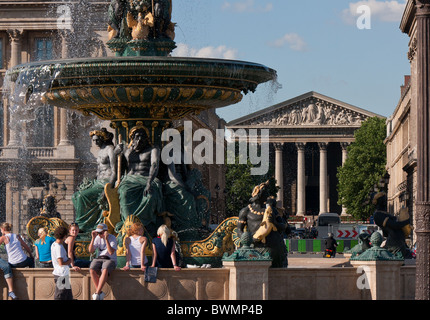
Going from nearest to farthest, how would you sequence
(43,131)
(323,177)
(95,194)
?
(95,194) → (43,131) → (323,177)

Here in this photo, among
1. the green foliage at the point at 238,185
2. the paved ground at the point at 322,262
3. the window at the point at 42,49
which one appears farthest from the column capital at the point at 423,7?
the green foliage at the point at 238,185

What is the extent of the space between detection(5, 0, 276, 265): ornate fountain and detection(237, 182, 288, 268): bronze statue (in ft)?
5.39

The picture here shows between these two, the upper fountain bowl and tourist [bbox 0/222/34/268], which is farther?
the upper fountain bowl

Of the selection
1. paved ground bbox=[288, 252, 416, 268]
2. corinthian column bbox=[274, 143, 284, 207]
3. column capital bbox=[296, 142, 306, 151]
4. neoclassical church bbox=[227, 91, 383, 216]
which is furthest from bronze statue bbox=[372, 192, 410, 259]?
corinthian column bbox=[274, 143, 284, 207]

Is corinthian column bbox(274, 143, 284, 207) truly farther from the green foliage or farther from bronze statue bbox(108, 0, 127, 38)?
bronze statue bbox(108, 0, 127, 38)

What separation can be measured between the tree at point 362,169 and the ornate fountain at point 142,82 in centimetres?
8439

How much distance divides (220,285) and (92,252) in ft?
5.88

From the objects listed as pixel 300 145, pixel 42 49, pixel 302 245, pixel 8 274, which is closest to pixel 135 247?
pixel 8 274

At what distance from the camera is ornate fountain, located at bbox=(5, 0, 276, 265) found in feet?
57.1

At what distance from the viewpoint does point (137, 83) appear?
17656 mm

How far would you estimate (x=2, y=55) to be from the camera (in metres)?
70.1

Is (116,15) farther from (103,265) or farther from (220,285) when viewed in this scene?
(220,285)
